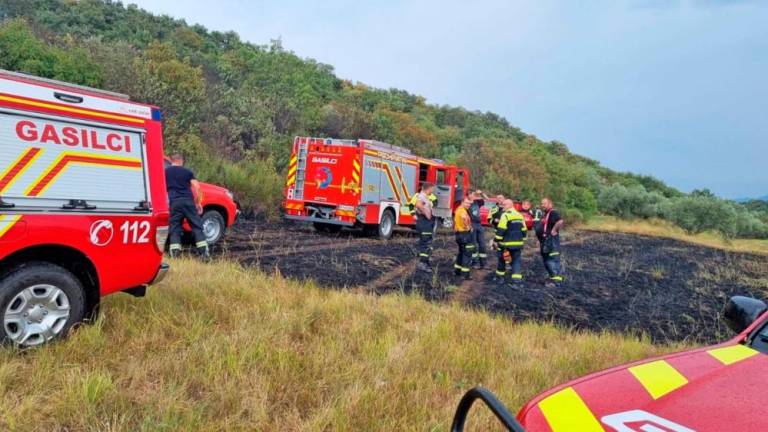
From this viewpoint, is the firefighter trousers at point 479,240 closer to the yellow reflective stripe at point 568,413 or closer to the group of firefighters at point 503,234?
the group of firefighters at point 503,234

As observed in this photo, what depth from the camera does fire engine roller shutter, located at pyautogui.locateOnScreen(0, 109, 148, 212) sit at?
329 centimetres

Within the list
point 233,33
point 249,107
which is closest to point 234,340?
point 249,107

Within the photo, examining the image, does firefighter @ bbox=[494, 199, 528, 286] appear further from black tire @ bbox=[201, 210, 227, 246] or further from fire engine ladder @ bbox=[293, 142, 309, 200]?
fire engine ladder @ bbox=[293, 142, 309, 200]

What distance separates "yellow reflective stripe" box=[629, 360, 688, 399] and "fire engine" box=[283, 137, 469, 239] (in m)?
10.6

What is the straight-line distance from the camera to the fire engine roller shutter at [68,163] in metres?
3.29

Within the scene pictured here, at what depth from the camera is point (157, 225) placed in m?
4.08

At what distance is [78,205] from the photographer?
141 inches

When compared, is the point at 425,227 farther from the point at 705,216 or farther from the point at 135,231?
the point at 705,216

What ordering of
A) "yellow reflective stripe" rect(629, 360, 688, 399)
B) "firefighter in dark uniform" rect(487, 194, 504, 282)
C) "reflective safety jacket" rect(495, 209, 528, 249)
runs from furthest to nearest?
1. "firefighter in dark uniform" rect(487, 194, 504, 282)
2. "reflective safety jacket" rect(495, 209, 528, 249)
3. "yellow reflective stripe" rect(629, 360, 688, 399)

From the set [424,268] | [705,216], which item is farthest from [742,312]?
[705,216]

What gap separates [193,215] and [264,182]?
6952 mm

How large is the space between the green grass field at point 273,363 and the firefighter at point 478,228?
13.6ft

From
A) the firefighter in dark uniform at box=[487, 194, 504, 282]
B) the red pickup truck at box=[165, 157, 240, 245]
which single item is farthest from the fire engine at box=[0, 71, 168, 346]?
the firefighter in dark uniform at box=[487, 194, 504, 282]

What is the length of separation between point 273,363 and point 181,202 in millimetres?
4900
